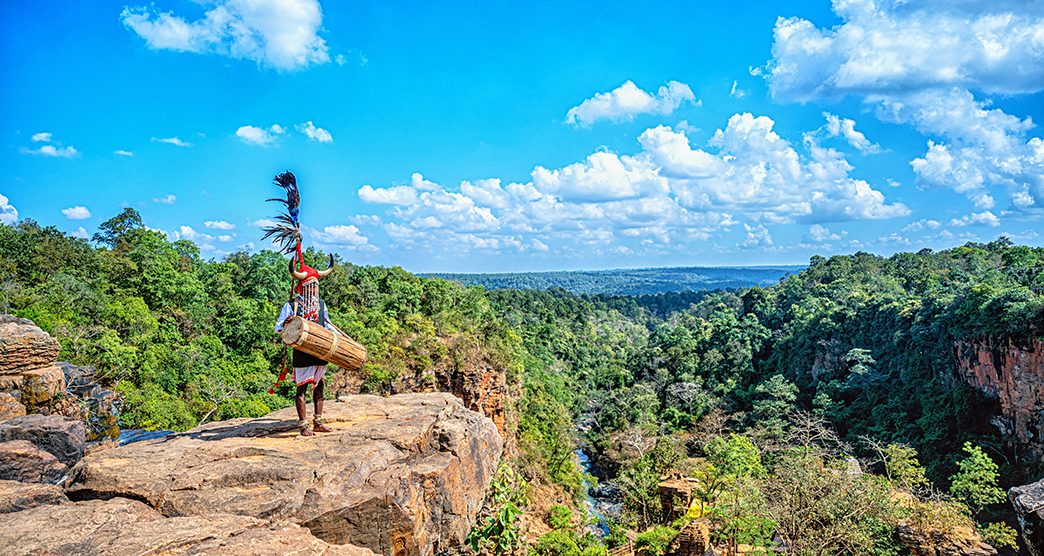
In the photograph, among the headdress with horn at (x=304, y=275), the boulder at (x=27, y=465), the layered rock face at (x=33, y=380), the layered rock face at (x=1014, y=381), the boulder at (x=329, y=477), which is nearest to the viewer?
the boulder at (x=329, y=477)

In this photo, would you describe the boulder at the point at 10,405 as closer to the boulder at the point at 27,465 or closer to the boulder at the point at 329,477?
the boulder at the point at 27,465

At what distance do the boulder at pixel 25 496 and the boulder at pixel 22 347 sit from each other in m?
10.3

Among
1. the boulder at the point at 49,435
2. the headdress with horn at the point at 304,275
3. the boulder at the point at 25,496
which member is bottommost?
the boulder at the point at 49,435

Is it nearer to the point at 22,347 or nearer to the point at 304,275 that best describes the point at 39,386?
the point at 22,347

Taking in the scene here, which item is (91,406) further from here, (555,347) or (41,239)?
(555,347)

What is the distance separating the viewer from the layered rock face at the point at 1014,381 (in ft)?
110

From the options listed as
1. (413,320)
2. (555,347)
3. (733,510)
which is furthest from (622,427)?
(733,510)

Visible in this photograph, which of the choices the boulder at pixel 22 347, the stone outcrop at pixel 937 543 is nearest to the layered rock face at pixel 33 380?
the boulder at pixel 22 347

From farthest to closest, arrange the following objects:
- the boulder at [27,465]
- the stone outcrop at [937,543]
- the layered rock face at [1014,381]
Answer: the layered rock face at [1014,381] → the stone outcrop at [937,543] → the boulder at [27,465]

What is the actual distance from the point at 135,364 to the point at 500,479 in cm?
1996

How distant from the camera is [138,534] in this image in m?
4.68

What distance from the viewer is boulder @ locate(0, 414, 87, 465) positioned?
8.12 metres

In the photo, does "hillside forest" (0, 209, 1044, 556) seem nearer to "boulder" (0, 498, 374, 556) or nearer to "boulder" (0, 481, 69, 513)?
"boulder" (0, 498, 374, 556)

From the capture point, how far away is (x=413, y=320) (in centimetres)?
2914
